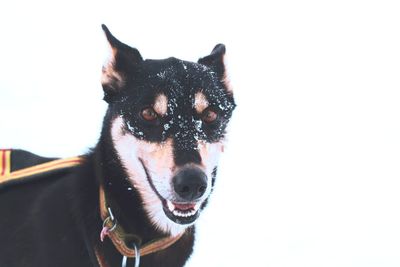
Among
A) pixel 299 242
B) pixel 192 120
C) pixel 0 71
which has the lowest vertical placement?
pixel 299 242

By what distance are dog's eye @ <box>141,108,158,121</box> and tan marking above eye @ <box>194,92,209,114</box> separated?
0.61ft

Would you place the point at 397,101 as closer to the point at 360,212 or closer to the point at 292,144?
the point at 292,144

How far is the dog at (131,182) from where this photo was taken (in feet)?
8.38

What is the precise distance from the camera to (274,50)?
10.8m

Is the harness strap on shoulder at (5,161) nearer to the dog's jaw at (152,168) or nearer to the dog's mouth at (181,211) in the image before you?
the dog's jaw at (152,168)

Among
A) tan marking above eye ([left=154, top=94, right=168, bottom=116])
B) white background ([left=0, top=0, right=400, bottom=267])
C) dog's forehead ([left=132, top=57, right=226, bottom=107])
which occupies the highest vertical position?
dog's forehead ([left=132, top=57, right=226, bottom=107])

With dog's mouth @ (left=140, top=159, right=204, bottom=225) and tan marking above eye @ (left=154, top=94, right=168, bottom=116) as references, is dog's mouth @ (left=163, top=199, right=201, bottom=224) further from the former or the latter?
tan marking above eye @ (left=154, top=94, right=168, bottom=116)

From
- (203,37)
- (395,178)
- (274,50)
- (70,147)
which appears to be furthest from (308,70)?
(70,147)

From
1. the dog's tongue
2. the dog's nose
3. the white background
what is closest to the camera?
the dog's nose

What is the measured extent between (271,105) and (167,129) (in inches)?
237

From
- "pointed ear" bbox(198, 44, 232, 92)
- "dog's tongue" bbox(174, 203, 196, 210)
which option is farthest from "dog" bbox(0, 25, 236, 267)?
"pointed ear" bbox(198, 44, 232, 92)

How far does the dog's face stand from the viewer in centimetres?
249

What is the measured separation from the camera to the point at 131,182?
2.68 metres

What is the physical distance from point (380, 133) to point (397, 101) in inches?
60.0
